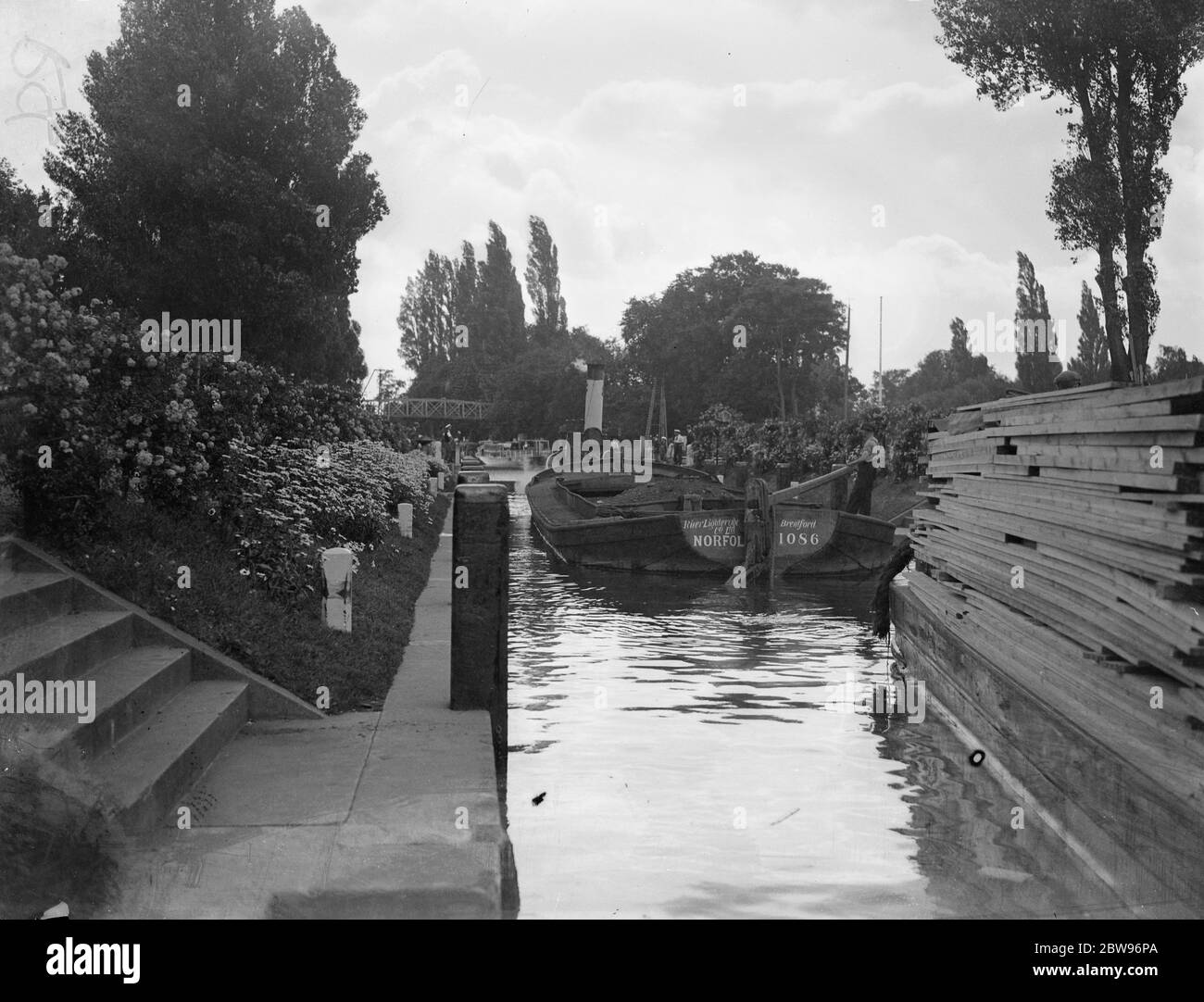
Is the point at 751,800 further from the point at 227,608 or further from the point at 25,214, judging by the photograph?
the point at 25,214

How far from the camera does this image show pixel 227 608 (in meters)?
7.25

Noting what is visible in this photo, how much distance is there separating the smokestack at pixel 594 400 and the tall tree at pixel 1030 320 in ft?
114

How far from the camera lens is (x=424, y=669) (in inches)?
307

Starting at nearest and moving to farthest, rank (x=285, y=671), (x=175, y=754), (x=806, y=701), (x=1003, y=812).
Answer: (x=175, y=754) < (x=1003, y=812) < (x=285, y=671) < (x=806, y=701)

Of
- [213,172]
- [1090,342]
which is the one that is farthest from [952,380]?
[213,172]

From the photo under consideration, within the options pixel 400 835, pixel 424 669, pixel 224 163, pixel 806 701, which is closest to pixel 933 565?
pixel 806 701

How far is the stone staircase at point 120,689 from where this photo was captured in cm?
461

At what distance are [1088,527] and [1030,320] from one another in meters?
63.3

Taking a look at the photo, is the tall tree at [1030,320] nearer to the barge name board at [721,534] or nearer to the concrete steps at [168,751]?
the barge name board at [721,534]

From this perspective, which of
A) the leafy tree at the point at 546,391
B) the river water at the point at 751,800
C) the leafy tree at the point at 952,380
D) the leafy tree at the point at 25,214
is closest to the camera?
the river water at the point at 751,800

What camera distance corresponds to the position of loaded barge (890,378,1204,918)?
434cm

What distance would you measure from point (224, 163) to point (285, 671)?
20.6m

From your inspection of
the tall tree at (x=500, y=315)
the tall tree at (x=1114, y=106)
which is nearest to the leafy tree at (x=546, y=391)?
the tall tree at (x=500, y=315)
